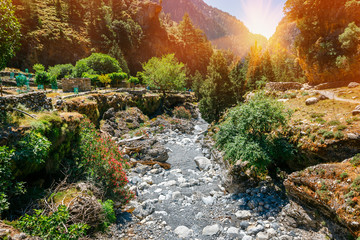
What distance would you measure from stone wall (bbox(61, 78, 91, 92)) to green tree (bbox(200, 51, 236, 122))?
17132mm

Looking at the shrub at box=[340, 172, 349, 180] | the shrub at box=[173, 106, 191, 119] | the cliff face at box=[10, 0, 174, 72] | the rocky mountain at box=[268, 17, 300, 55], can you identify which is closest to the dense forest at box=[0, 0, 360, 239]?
the shrub at box=[340, 172, 349, 180]

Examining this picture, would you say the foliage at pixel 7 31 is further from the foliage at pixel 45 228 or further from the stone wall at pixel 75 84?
the stone wall at pixel 75 84

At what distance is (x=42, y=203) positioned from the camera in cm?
661

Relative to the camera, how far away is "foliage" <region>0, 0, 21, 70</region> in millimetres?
7007

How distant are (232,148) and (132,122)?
1786 cm

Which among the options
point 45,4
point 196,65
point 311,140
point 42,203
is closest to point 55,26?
point 45,4

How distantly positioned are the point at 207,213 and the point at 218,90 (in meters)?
18.8

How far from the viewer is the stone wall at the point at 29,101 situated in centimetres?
727

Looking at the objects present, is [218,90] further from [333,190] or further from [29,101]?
[29,101]

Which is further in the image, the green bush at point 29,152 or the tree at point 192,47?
the tree at point 192,47

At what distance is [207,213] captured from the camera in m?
10.4

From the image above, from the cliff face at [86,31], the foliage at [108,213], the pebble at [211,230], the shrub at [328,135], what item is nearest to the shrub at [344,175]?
the shrub at [328,135]

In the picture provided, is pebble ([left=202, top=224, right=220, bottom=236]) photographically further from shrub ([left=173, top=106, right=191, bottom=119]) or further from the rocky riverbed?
shrub ([left=173, top=106, right=191, bottom=119])

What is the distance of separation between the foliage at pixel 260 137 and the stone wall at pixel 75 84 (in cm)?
2008
